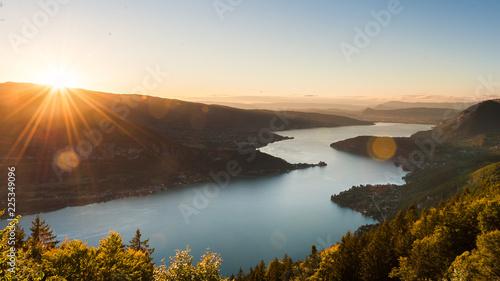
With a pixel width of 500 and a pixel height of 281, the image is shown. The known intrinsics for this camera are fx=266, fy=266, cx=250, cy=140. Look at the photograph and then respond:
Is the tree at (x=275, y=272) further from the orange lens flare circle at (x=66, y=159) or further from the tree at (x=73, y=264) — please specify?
the orange lens flare circle at (x=66, y=159)

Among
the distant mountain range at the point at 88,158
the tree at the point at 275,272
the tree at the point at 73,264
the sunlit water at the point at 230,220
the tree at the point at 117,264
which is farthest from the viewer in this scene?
the distant mountain range at the point at 88,158

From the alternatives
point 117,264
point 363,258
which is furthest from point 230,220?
point 117,264

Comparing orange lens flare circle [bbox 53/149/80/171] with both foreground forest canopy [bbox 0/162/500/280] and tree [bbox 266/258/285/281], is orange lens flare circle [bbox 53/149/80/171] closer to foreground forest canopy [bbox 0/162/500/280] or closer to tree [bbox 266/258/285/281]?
foreground forest canopy [bbox 0/162/500/280]

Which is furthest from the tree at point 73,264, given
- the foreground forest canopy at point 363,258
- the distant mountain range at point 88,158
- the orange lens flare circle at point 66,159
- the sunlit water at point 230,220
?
the orange lens flare circle at point 66,159

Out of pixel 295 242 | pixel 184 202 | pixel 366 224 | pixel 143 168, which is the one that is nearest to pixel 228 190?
pixel 184 202

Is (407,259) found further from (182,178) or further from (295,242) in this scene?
(182,178)

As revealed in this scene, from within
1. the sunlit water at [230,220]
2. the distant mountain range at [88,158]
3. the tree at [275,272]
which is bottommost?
the sunlit water at [230,220]
